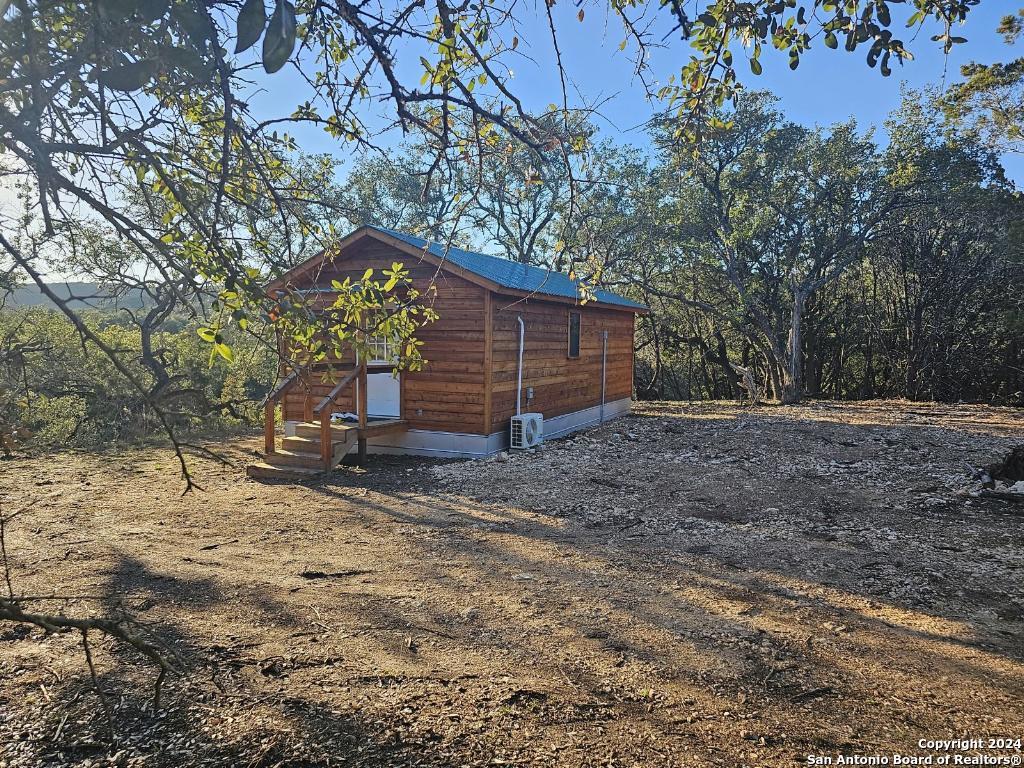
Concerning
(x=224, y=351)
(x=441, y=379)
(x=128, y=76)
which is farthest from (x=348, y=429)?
(x=128, y=76)

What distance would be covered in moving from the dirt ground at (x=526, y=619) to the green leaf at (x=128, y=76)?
7.68ft

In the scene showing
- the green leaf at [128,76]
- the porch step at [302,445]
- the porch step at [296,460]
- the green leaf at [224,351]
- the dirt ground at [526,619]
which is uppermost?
the green leaf at [128,76]

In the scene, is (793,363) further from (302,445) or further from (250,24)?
(250,24)

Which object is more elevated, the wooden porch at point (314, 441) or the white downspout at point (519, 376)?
the white downspout at point (519, 376)

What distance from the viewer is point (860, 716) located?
8.75 ft

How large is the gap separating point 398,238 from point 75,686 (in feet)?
25.2

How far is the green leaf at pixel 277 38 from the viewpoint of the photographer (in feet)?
4.13

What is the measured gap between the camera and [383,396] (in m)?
10.7

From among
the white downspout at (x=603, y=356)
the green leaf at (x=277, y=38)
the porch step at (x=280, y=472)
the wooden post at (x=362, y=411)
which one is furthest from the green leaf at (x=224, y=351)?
the white downspout at (x=603, y=356)

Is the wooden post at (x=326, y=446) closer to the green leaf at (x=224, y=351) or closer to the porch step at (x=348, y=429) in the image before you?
the porch step at (x=348, y=429)

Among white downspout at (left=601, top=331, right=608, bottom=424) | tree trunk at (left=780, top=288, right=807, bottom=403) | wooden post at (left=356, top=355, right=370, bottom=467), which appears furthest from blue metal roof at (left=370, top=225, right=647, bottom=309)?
tree trunk at (left=780, top=288, right=807, bottom=403)

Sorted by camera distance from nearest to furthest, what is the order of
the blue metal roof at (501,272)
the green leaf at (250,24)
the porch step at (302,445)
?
the green leaf at (250,24), the porch step at (302,445), the blue metal roof at (501,272)

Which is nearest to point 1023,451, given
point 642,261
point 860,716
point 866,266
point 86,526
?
point 860,716

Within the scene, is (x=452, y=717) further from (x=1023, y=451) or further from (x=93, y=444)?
(x=93, y=444)
